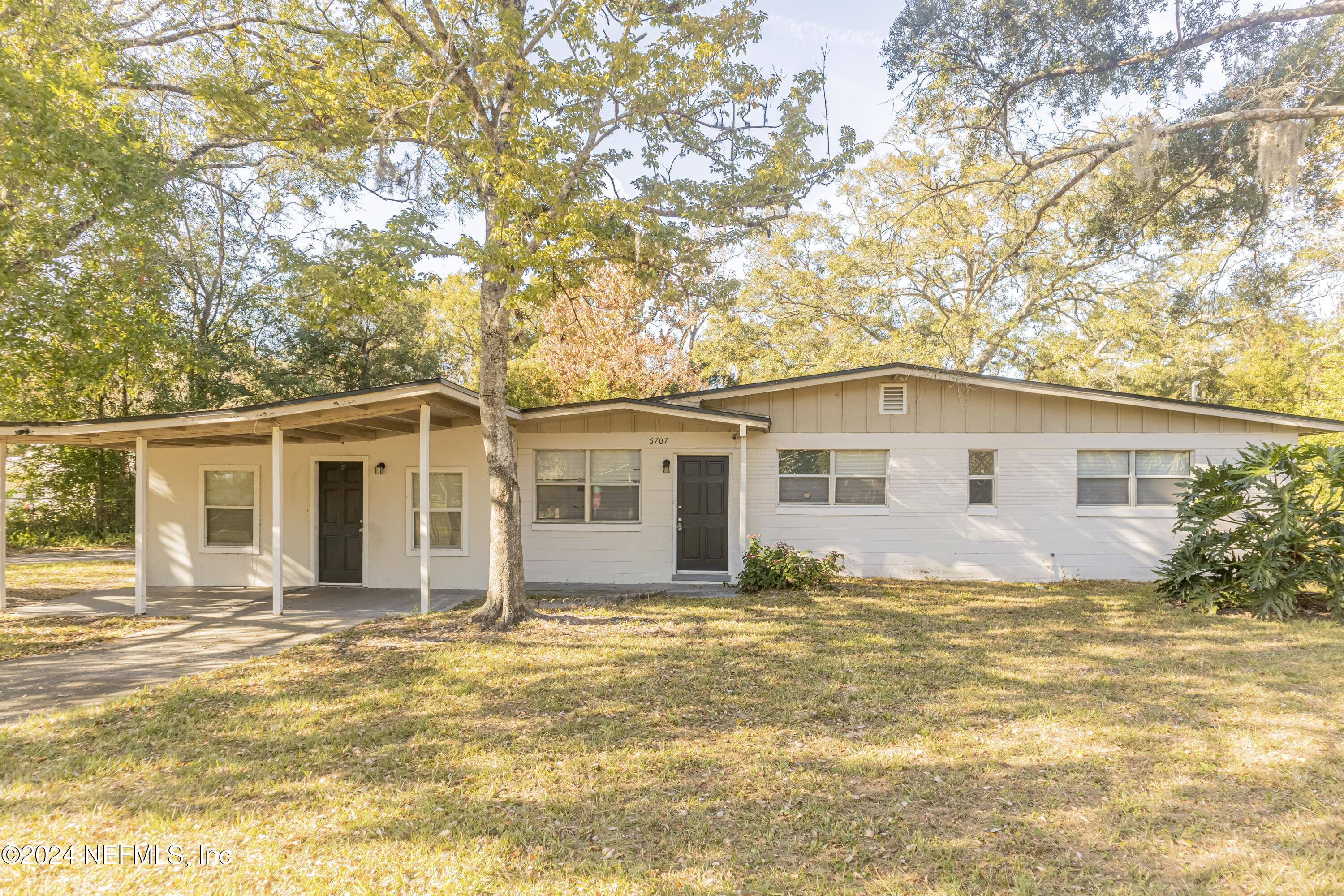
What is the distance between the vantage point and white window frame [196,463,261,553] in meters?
10.5

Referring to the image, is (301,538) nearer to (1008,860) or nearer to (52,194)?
(52,194)

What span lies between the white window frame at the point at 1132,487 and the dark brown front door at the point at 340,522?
11613 mm

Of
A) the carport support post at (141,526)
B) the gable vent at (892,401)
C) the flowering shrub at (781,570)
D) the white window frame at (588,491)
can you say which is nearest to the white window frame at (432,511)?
the white window frame at (588,491)

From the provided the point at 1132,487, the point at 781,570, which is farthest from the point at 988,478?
the point at 781,570

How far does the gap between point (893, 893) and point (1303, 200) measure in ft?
38.6

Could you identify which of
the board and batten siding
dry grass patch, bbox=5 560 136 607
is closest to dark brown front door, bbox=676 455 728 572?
the board and batten siding

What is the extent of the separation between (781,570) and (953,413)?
4.00 metres

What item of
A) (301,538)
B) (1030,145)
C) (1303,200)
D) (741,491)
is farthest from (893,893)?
(1303,200)

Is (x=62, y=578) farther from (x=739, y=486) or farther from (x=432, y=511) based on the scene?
(x=739, y=486)

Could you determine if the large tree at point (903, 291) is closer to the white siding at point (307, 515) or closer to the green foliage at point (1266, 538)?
the green foliage at point (1266, 538)

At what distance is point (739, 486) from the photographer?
1110 centimetres

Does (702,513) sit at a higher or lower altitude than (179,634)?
higher

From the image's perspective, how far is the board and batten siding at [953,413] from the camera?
10.8 meters

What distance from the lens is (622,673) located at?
607 centimetres
